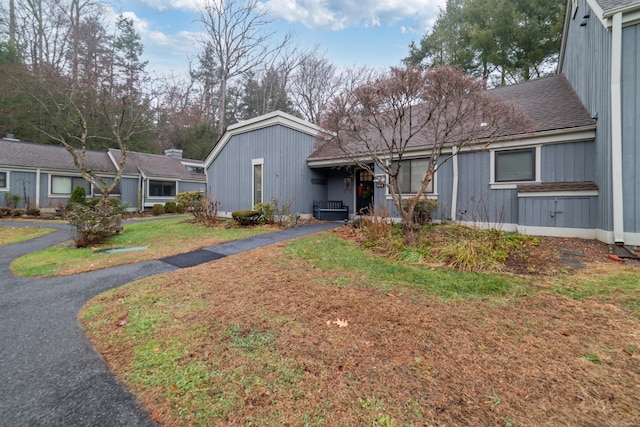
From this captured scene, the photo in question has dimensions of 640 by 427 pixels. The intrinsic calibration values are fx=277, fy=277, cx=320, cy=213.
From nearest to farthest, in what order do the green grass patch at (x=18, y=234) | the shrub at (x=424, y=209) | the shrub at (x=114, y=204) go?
the shrub at (x=424, y=209) → the green grass patch at (x=18, y=234) → the shrub at (x=114, y=204)

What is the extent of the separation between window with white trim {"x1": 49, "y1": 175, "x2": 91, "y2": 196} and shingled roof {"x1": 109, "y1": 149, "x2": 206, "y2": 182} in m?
2.70

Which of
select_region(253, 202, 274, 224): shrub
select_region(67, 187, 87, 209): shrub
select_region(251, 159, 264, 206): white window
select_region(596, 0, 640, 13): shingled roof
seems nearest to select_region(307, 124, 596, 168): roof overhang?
select_region(596, 0, 640, 13): shingled roof

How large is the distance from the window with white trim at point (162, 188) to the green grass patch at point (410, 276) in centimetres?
1961

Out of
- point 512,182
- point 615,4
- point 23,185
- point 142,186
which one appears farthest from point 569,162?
point 23,185

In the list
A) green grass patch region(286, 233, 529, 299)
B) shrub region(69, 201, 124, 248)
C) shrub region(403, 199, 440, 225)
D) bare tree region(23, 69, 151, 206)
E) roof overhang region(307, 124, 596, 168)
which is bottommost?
green grass patch region(286, 233, 529, 299)

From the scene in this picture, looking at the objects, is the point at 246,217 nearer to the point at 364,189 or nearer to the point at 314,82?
the point at 364,189

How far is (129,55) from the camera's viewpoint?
27.8 metres

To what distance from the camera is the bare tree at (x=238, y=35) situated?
20.4 meters

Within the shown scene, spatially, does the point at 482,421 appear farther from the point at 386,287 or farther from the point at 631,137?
the point at 631,137

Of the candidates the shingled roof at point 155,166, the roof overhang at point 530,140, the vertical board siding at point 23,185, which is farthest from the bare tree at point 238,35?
the roof overhang at point 530,140

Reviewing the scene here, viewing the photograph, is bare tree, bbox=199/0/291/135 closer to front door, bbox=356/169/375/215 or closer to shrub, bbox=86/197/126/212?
shrub, bbox=86/197/126/212

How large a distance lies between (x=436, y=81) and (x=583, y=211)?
16.5 feet

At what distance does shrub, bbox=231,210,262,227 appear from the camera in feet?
33.6

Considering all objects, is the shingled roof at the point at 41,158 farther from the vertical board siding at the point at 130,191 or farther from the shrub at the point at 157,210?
the shrub at the point at 157,210
